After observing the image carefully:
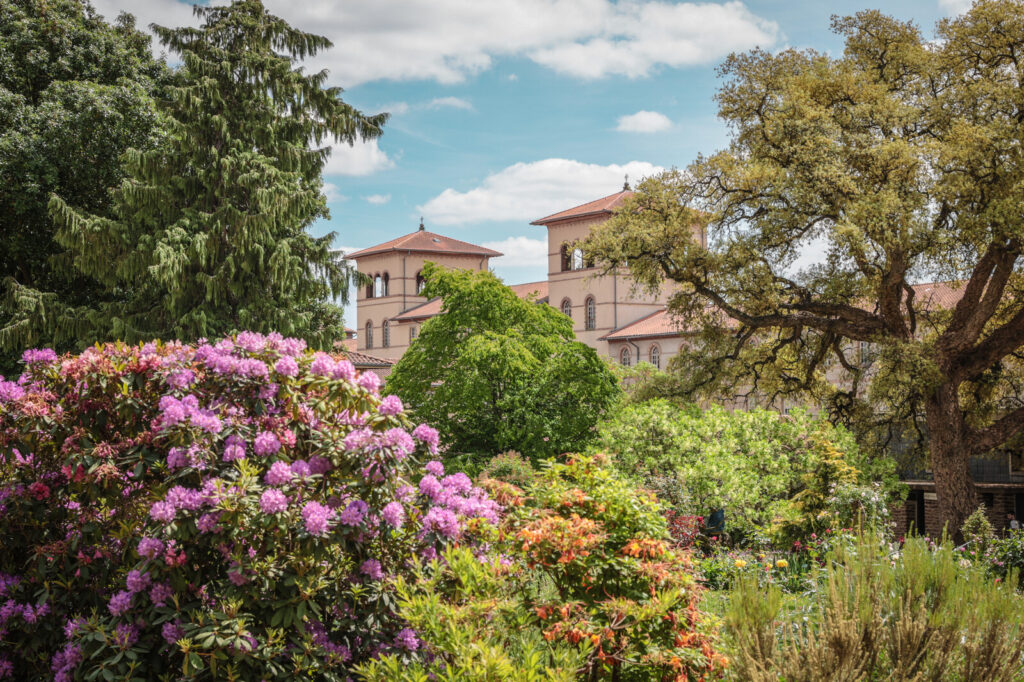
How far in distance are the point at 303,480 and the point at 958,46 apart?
68.0ft

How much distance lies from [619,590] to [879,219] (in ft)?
50.2

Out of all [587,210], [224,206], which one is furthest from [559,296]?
[224,206]

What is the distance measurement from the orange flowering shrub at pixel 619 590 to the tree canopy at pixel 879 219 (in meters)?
14.0

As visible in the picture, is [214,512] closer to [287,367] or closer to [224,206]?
Result: [287,367]

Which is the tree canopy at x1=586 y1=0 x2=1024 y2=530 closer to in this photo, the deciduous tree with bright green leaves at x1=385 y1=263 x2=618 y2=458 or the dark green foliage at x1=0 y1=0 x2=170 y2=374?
the deciduous tree with bright green leaves at x1=385 y1=263 x2=618 y2=458

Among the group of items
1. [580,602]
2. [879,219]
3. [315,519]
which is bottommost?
[580,602]

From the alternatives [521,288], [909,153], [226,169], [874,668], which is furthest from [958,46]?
[521,288]

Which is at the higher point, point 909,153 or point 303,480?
point 909,153

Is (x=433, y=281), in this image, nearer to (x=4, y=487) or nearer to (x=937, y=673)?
(x=4, y=487)

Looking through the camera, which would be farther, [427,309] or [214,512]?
[427,309]

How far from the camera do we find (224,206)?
2309 centimetres

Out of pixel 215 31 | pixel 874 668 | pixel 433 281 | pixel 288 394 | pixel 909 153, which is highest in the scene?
pixel 215 31

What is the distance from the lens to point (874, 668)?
14.5 feet

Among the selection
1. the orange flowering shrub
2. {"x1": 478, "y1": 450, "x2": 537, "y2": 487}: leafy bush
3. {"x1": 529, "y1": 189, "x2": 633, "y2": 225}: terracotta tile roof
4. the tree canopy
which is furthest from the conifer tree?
{"x1": 529, "y1": 189, "x2": 633, "y2": 225}: terracotta tile roof
